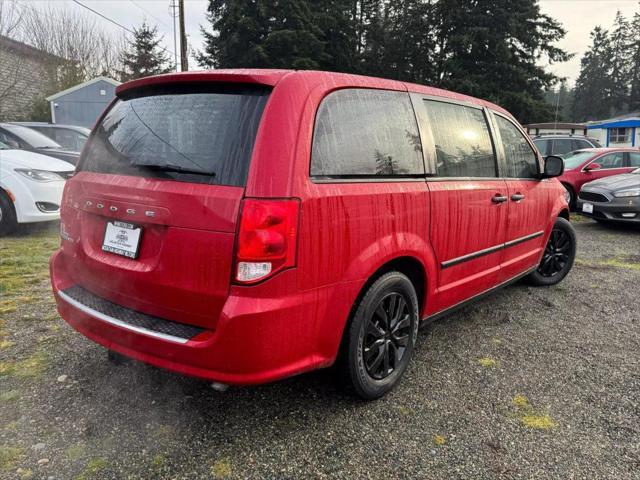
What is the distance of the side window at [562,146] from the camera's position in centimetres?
1362

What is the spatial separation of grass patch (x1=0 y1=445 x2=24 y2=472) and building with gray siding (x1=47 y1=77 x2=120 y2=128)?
25.5 m

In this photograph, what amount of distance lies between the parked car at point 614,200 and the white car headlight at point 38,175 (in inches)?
343

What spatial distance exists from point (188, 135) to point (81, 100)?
86.1 feet

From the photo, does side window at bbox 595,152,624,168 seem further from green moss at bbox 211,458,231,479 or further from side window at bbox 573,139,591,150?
green moss at bbox 211,458,231,479

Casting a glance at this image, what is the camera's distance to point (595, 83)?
218ft

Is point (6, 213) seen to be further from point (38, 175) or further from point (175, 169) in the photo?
point (175, 169)

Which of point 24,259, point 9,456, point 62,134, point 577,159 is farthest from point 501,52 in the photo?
point 9,456

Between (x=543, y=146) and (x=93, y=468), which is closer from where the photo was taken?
(x=93, y=468)

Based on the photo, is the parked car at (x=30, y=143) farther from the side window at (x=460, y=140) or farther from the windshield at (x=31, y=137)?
the side window at (x=460, y=140)

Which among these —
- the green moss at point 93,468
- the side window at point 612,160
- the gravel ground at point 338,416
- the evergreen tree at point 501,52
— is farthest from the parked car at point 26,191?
the evergreen tree at point 501,52

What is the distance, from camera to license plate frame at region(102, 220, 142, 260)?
209cm

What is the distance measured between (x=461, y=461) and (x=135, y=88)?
2431mm

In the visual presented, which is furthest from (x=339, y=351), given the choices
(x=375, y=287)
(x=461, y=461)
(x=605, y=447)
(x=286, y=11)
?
(x=286, y=11)

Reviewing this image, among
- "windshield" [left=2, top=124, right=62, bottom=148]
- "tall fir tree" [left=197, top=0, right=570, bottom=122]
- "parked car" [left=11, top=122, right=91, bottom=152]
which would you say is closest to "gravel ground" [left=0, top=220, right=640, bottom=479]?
"windshield" [left=2, top=124, right=62, bottom=148]
